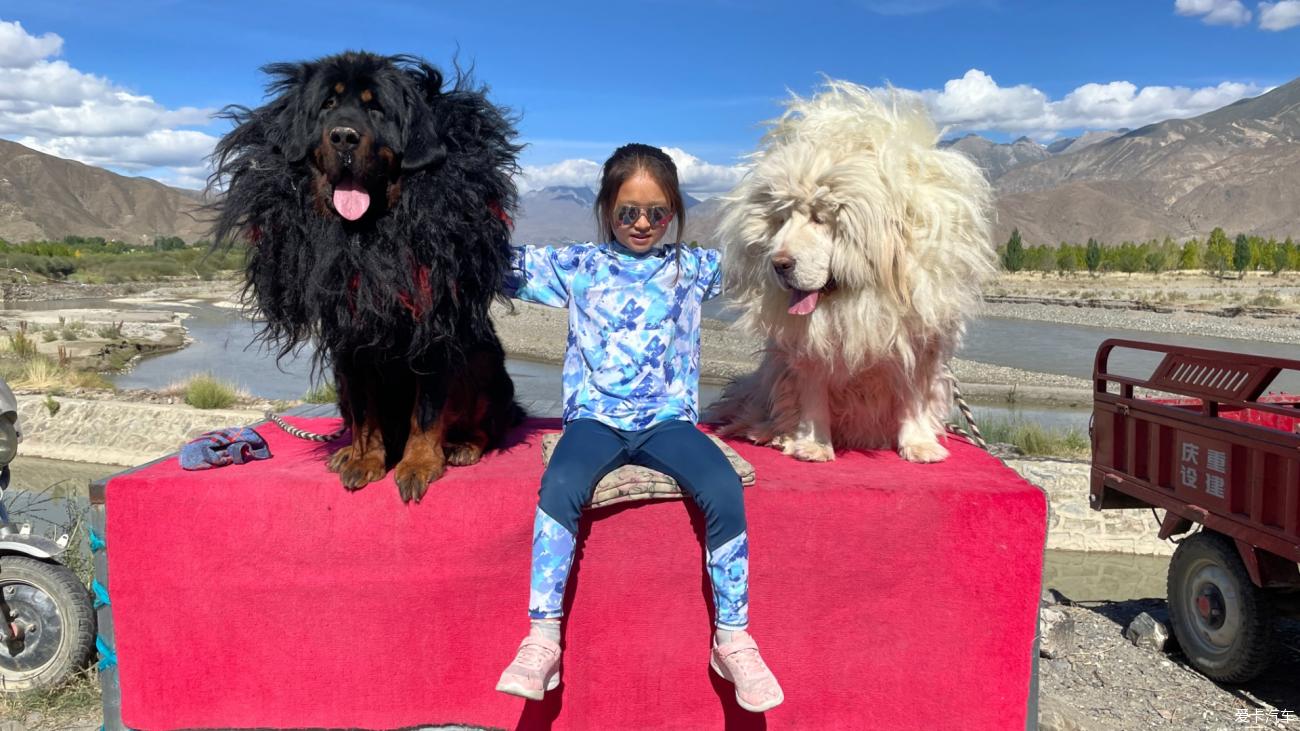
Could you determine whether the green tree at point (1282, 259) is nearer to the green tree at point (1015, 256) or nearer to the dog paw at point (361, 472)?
the green tree at point (1015, 256)

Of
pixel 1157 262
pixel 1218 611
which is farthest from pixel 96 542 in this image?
pixel 1157 262

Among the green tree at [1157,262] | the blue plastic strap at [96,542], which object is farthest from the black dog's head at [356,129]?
the green tree at [1157,262]

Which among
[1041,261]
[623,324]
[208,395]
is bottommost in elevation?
[208,395]

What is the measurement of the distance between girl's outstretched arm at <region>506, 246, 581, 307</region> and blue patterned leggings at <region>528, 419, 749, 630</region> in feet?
2.19

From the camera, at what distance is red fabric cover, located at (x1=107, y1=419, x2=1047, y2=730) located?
2.88m

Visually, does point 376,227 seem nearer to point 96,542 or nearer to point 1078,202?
point 96,542

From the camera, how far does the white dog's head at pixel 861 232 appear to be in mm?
2916

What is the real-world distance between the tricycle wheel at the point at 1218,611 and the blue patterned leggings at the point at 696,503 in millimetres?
3372

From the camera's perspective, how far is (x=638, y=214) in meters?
3.07

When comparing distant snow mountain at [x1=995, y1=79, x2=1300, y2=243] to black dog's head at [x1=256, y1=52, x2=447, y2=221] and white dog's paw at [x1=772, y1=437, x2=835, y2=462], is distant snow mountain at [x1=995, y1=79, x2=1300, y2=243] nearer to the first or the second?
white dog's paw at [x1=772, y1=437, x2=835, y2=462]

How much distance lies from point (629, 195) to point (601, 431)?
0.84 m

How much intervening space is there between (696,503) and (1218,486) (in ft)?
10.9

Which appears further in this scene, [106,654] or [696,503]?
[106,654]

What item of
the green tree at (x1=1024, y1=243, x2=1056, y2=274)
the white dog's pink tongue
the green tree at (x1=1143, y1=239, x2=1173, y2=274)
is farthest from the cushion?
the green tree at (x1=1143, y1=239, x2=1173, y2=274)
